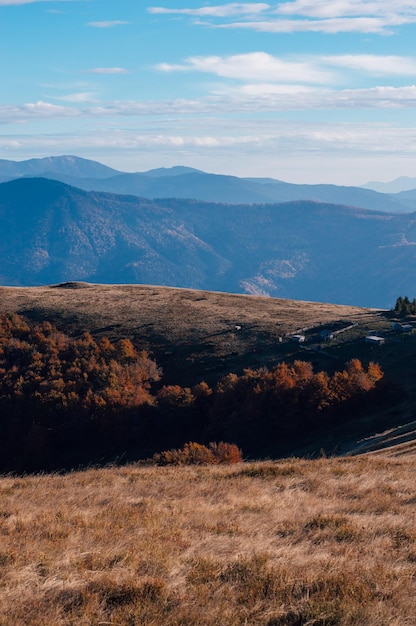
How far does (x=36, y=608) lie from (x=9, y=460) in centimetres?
5341

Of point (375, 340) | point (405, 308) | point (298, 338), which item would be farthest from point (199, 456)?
point (405, 308)

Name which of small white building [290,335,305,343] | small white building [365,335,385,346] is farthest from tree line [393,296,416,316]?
small white building [290,335,305,343]

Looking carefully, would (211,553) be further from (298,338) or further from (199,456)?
(298,338)

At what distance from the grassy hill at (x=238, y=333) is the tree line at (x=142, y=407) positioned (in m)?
3.31

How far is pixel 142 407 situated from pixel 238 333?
20669 millimetres

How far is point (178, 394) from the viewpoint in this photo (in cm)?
6112

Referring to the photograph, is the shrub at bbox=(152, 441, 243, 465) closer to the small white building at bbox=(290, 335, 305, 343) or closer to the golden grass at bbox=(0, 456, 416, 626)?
the golden grass at bbox=(0, 456, 416, 626)

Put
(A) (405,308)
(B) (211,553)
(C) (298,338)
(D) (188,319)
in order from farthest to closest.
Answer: (D) (188,319) < (A) (405,308) < (C) (298,338) < (B) (211,553)

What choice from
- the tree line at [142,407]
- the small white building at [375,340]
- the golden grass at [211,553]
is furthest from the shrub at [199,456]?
the small white building at [375,340]

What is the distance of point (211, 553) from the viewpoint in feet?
43.6

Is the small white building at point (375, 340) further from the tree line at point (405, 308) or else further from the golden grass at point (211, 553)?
the golden grass at point (211, 553)

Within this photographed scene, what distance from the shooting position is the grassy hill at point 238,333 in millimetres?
50000

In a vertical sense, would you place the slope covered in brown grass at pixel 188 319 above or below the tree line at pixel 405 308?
below

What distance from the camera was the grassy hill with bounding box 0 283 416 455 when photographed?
164ft
